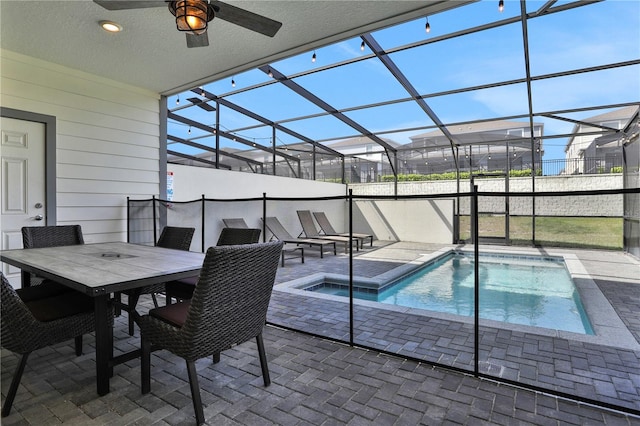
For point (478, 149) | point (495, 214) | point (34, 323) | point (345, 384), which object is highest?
point (478, 149)

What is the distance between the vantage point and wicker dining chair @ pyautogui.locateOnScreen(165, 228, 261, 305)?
2.77 metres

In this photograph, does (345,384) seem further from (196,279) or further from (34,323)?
(34,323)

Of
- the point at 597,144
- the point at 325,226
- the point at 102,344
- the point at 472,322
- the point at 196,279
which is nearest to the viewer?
the point at 102,344

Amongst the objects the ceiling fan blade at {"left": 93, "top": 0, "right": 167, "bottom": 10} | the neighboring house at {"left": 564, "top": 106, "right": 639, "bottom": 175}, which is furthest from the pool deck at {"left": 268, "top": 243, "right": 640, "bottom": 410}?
the neighboring house at {"left": 564, "top": 106, "right": 639, "bottom": 175}

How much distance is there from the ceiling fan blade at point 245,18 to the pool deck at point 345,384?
2444mm

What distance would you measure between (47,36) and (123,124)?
1458 millimetres

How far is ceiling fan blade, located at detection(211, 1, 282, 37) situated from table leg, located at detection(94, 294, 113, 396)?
199 cm

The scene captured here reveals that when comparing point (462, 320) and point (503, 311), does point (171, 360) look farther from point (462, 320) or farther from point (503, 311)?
point (503, 311)

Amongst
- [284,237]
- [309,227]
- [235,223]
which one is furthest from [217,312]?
[309,227]

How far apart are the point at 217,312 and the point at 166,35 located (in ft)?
9.91

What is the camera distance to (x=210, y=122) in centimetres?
682

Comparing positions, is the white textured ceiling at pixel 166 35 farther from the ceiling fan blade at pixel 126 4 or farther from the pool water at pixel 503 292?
the pool water at pixel 503 292

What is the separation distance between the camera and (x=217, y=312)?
5.57ft

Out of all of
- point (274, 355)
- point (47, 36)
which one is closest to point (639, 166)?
point (274, 355)
